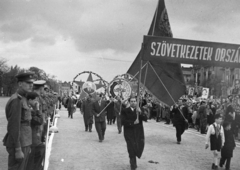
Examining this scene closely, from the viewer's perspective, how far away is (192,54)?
6.96m

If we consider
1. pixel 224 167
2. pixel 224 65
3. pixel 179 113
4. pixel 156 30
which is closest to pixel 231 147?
pixel 224 167

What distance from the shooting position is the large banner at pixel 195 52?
6.95 m

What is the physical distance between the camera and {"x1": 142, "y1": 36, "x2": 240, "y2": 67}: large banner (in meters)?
6.95

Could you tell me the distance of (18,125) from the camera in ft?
13.5

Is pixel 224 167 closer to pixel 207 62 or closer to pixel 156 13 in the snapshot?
pixel 207 62

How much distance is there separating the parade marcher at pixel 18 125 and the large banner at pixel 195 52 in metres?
3.28

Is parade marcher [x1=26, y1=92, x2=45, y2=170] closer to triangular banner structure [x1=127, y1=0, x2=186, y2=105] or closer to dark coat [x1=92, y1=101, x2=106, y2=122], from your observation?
dark coat [x1=92, y1=101, x2=106, y2=122]

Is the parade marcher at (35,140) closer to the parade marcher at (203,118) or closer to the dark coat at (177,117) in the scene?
the dark coat at (177,117)

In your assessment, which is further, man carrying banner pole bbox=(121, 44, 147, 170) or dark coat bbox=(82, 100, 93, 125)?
dark coat bbox=(82, 100, 93, 125)

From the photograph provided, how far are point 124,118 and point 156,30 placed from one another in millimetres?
Result: 6181

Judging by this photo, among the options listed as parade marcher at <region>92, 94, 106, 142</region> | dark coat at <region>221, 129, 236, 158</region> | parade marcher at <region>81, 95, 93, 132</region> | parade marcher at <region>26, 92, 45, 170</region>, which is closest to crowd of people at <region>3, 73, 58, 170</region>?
parade marcher at <region>26, 92, 45, 170</region>

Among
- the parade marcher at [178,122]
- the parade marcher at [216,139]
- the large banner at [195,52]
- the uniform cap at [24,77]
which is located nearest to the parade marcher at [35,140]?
the uniform cap at [24,77]

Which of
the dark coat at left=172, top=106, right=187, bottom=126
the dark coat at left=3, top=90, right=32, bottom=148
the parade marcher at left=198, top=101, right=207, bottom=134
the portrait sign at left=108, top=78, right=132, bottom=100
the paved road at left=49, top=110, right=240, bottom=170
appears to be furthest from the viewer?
the parade marcher at left=198, top=101, right=207, bottom=134

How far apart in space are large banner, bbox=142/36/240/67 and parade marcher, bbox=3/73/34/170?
3.28m
